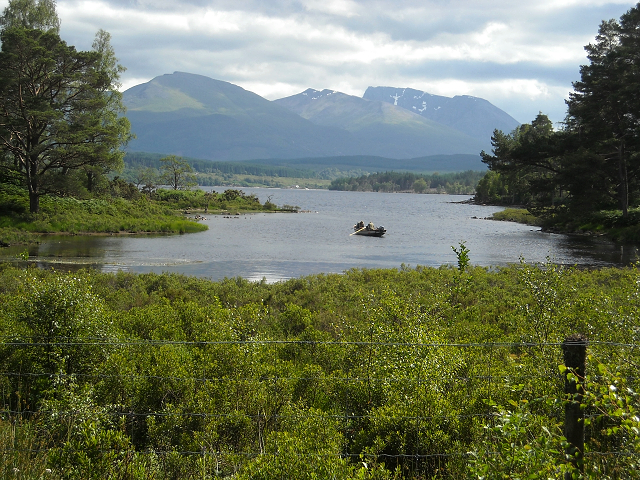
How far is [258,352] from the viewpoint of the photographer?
8.38 m

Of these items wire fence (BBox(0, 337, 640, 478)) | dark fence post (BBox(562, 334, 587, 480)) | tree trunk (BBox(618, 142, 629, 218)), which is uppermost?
tree trunk (BBox(618, 142, 629, 218))

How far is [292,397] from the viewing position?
8242 millimetres

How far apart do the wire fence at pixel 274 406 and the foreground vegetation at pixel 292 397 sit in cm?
3

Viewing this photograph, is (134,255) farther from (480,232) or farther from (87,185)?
(480,232)

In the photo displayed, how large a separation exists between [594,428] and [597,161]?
41325 mm

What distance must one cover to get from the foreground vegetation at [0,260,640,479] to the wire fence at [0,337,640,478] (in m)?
0.03

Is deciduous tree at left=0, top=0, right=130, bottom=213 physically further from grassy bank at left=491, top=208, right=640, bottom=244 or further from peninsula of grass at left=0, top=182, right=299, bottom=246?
grassy bank at left=491, top=208, right=640, bottom=244

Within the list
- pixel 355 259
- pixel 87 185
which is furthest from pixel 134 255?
pixel 87 185

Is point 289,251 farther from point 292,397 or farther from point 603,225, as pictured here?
point 292,397

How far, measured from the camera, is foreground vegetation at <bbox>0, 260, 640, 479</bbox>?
5695 millimetres

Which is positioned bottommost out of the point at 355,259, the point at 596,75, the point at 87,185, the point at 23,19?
the point at 355,259

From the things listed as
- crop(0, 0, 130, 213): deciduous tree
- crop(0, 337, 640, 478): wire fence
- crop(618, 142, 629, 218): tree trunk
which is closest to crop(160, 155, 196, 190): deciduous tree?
crop(0, 0, 130, 213): deciduous tree

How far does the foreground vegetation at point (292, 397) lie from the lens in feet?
18.7

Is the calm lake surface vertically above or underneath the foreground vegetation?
underneath
